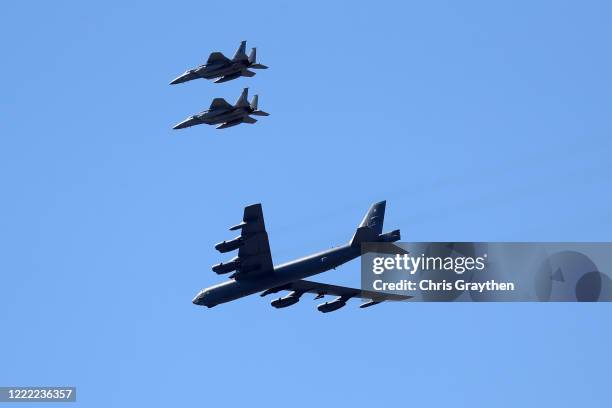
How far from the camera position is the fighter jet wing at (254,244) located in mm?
67938

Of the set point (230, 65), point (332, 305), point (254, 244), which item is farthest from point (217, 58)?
point (332, 305)

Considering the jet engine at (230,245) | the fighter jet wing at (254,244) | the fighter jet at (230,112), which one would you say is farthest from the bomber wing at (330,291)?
the fighter jet at (230,112)

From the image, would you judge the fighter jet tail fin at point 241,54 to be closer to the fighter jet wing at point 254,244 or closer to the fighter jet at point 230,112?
the fighter jet at point 230,112

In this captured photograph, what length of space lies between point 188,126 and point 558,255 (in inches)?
861

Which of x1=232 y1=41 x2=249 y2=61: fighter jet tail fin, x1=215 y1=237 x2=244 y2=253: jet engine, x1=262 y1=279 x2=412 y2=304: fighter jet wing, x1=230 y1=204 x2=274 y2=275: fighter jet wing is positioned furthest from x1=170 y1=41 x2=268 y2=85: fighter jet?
x1=262 y1=279 x2=412 y2=304: fighter jet wing

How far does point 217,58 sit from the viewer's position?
73125mm

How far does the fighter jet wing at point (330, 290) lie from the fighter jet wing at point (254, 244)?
3.68m

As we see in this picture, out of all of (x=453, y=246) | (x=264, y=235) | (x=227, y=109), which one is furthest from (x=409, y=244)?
(x=227, y=109)

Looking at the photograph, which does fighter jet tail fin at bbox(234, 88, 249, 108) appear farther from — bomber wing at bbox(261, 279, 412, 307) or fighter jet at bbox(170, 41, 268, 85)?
bomber wing at bbox(261, 279, 412, 307)

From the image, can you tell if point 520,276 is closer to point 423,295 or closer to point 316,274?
point 423,295

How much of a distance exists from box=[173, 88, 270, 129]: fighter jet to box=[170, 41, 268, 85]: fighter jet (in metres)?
1.37

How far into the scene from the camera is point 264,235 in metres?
68.5

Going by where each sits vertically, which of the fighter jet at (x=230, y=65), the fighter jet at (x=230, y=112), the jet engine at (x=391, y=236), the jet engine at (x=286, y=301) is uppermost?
the fighter jet at (x=230, y=65)

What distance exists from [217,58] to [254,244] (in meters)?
11.0
